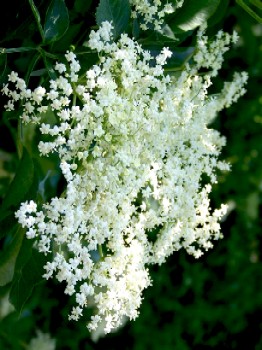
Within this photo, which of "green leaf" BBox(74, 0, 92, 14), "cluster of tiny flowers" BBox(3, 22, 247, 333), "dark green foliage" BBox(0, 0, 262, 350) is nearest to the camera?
"cluster of tiny flowers" BBox(3, 22, 247, 333)

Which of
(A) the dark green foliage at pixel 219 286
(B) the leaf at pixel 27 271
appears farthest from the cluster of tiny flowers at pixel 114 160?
(A) the dark green foliage at pixel 219 286

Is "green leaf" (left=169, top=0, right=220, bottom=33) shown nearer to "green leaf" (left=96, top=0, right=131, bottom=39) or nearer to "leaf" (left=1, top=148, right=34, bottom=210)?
"green leaf" (left=96, top=0, right=131, bottom=39)

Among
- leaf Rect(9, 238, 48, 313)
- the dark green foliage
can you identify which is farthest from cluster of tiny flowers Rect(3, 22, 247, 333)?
the dark green foliage

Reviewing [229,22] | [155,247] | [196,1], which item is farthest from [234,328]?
[196,1]

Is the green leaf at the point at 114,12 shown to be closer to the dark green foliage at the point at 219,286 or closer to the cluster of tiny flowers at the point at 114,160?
the cluster of tiny flowers at the point at 114,160

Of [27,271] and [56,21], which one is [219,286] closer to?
[27,271]

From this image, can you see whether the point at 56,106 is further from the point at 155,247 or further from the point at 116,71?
the point at 155,247
